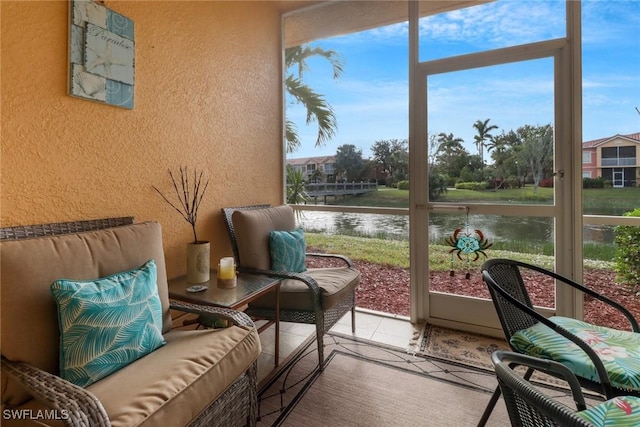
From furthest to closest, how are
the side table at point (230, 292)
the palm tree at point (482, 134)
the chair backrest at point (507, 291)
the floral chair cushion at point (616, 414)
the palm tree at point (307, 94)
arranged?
the palm tree at point (307, 94) < the palm tree at point (482, 134) < the side table at point (230, 292) < the chair backrest at point (507, 291) < the floral chair cushion at point (616, 414)

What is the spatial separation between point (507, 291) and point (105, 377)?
1.78m

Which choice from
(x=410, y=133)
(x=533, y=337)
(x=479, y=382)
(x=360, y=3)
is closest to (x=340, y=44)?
(x=360, y=3)

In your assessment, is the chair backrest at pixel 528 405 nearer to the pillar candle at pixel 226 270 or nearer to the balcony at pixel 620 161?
the pillar candle at pixel 226 270

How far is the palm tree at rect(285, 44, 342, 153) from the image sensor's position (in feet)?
9.57

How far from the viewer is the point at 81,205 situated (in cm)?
149

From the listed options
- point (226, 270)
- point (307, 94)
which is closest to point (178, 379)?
point (226, 270)

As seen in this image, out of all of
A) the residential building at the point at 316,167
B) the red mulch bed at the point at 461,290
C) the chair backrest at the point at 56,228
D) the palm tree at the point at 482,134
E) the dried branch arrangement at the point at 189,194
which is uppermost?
the palm tree at the point at 482,134

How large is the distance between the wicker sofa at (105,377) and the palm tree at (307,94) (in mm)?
2015

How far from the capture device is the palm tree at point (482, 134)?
2.35 metres

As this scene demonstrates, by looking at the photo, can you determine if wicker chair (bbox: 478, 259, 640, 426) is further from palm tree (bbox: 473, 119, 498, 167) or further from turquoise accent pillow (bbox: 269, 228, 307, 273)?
turquoise accent pillow (bbox: 269, 228, 307, 273)

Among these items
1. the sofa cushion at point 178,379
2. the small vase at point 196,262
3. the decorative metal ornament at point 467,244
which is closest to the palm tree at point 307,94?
the decorative metal ornament at point 467,244

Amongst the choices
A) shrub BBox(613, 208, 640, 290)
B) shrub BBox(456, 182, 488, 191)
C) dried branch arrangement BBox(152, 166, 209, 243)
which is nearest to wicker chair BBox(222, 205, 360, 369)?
dried branch arrangement BBox(152, 166, 209, 243)

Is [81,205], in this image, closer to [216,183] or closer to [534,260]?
[216,183]

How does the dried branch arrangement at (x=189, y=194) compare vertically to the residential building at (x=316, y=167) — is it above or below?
below
